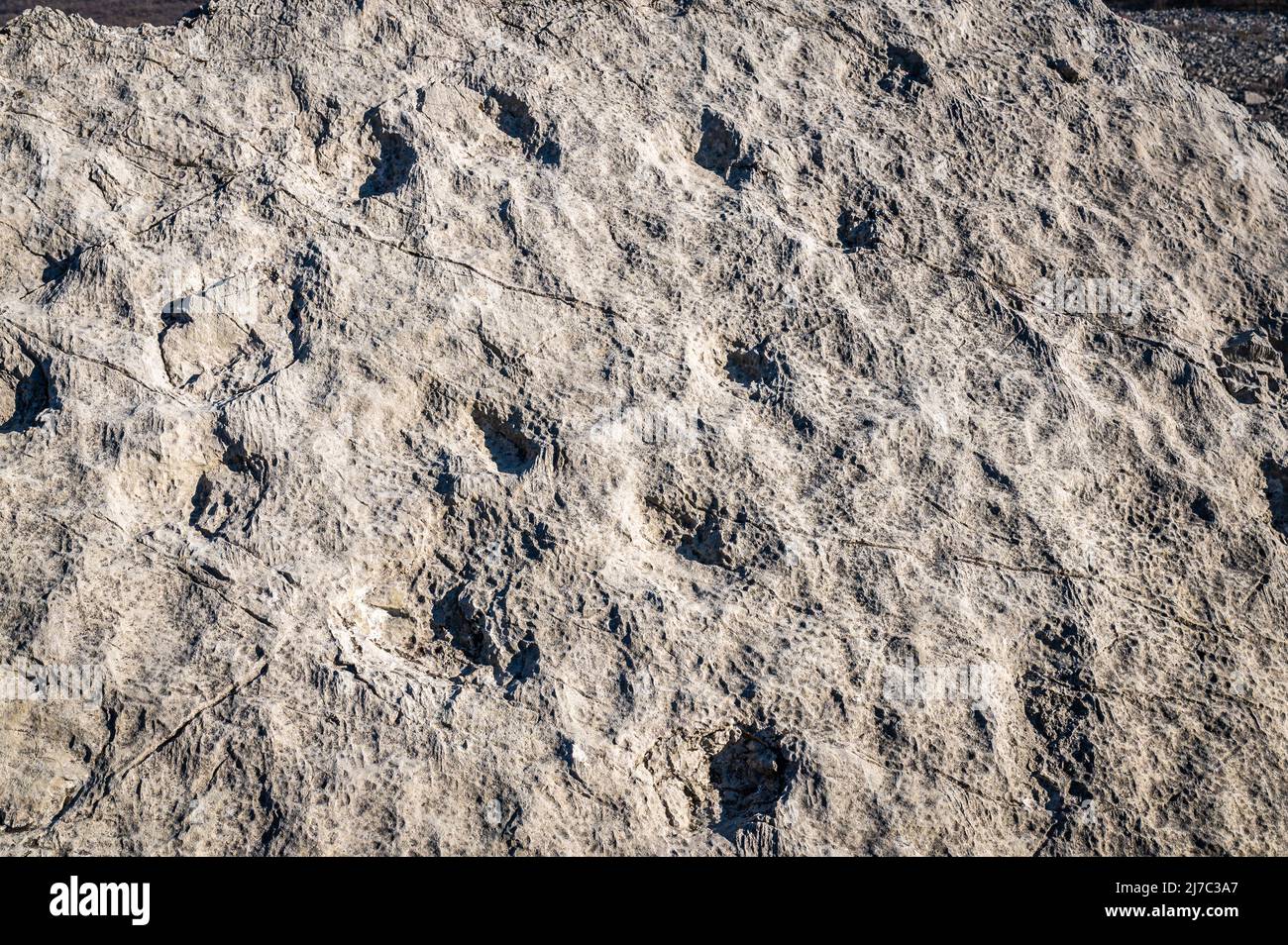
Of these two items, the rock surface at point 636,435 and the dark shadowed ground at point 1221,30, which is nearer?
the rock surface at point 636,435

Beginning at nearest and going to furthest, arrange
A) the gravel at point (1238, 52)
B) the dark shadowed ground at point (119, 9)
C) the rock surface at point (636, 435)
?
1. the rock surface at point (636, 435)
2. the dark shadowed ground at point (119, 9)
3. the gravel at point (1238, 52)

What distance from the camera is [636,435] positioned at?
4027mm

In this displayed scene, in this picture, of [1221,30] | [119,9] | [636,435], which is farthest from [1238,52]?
[119,9]

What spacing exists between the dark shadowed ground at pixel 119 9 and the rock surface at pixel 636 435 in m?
3.92

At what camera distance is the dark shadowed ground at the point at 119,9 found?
816 cm

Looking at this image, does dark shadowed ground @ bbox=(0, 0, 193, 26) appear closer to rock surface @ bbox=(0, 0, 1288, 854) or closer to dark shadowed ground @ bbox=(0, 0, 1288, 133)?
dark shadowed ground @ bbox=(0, 0, 1288, 133)

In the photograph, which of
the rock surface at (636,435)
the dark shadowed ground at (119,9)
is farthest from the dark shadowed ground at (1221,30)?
the rock surface at (636,435)

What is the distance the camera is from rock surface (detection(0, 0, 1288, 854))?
11.7 feet

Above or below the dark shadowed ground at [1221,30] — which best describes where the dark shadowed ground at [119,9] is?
below

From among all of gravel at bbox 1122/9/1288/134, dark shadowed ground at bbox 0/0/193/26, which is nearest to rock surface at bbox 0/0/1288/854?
dark shadowed ground at bbox 0/0/193/26

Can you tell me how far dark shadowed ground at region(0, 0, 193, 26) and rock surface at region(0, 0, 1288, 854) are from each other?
12.8 ft

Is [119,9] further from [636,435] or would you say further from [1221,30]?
[1221,30]

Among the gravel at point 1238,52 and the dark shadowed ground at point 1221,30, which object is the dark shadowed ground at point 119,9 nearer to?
the dark shadowed ground at point 1221,30
